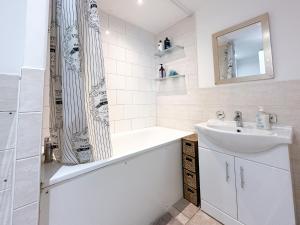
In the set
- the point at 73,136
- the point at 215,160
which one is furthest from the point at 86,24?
the point at 215,160

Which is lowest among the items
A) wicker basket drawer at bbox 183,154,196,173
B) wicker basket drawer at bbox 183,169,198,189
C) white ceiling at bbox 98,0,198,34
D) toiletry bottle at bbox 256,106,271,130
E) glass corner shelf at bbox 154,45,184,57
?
wicker basket drawer at bbox 183,169,198,189

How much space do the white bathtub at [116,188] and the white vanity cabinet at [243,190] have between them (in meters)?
0.36

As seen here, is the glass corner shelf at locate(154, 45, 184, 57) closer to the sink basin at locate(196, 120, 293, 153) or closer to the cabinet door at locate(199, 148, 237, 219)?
the sink basin at locate(196, 120, 293, 153)

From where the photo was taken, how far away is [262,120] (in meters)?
1.30

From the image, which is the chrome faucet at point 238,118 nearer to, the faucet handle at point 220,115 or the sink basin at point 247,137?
the sink basin at point 247,137

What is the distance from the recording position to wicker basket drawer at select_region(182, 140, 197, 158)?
5.22 ft

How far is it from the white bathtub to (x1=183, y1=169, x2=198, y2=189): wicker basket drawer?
2.5 inches

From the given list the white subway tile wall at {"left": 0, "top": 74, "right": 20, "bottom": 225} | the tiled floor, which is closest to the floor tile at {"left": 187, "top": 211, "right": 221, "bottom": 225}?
the tiled floor

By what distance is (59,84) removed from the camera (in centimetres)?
106

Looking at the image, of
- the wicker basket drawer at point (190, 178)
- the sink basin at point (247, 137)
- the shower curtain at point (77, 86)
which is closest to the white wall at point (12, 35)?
the shower curtain at point (77, 86)

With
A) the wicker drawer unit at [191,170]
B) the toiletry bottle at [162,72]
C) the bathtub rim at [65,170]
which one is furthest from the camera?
the toiletry bottle at [162,72]

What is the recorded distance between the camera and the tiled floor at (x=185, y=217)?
1365 mm

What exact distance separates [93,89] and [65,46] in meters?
0.33

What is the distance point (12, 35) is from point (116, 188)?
1.14 metres
